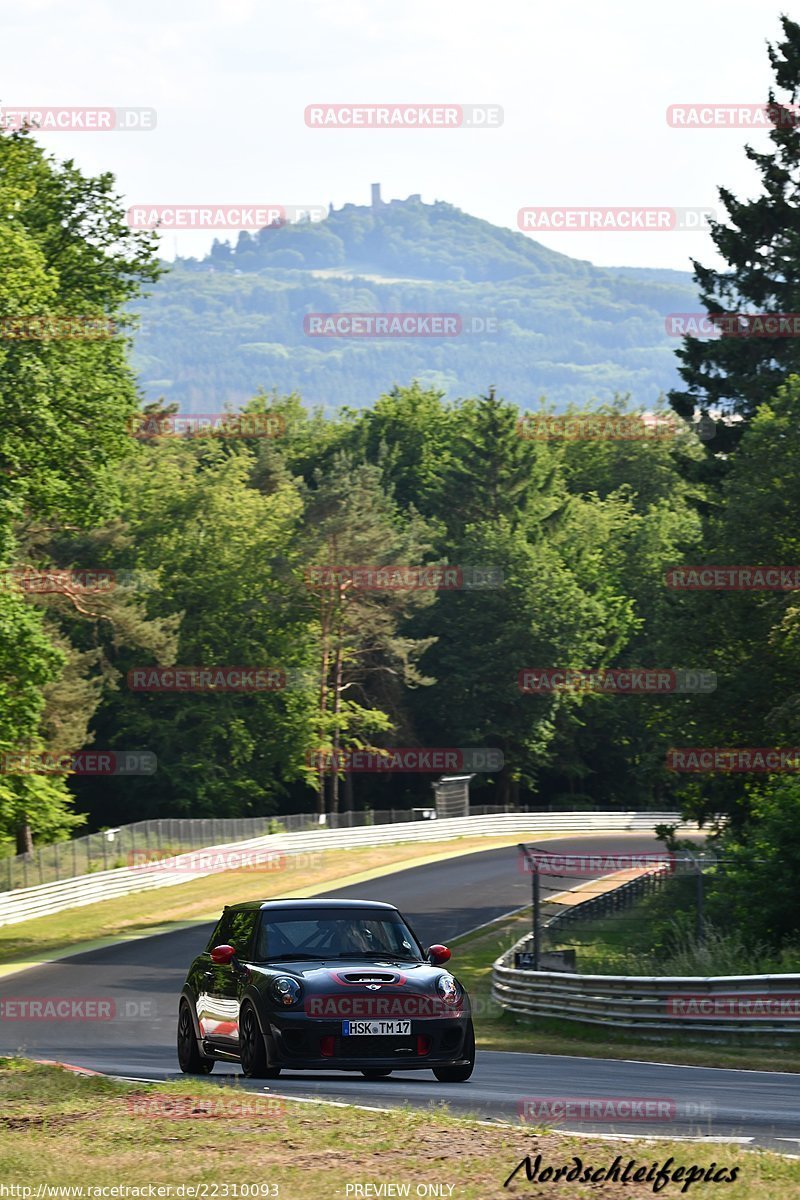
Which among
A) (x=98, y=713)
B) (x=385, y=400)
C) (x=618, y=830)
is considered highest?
(x=385, y=400)

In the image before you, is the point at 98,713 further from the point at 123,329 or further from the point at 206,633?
the point at 123,329

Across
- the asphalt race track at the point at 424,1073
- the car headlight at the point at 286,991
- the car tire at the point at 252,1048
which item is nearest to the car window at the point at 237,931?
the car tire at the point at 252,1048

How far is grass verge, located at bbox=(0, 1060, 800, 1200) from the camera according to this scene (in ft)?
29.0

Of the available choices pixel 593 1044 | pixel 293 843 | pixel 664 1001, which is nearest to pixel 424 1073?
pixel 664 1001

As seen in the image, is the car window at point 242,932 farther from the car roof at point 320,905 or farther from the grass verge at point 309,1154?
the grass verge at point 309,1154

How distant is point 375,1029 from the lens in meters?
13.7

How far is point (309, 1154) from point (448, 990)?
14.0ft

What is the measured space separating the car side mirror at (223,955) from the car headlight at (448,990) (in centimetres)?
199

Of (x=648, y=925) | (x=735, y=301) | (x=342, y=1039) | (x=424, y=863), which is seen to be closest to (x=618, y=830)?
(x=424, y=863)

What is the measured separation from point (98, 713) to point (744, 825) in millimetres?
49841

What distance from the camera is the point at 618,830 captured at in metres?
78.8

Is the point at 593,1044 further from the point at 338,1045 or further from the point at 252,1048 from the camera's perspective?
the point at 338,1045

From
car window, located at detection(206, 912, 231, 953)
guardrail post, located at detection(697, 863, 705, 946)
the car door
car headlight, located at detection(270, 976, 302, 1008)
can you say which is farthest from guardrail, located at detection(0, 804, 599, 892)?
car headlight, located at detection(270, 976, 302, 1008)
